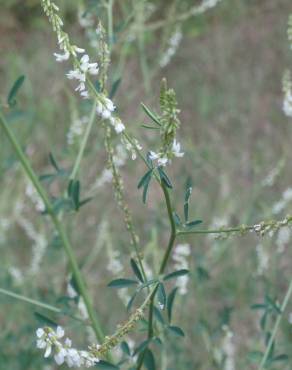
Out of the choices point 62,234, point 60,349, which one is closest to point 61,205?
point 62,234

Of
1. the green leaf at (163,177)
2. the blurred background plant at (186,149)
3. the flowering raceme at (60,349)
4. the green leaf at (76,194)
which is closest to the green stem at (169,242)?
the green leaf at (163,177)

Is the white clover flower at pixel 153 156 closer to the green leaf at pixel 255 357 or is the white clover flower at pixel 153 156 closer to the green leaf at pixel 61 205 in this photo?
the green leaf at pixel 61 205

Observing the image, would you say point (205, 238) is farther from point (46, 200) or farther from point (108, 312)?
point (46, 200)

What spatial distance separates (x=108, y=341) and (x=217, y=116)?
3222mm

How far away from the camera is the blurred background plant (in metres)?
2.51

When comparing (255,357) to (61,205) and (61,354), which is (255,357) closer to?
(61,205)

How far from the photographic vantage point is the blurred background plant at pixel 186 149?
2512 mm

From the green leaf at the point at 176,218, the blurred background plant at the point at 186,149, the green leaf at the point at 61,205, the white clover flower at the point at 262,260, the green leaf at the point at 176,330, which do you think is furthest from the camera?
the blurred background plant at the point at 186,149

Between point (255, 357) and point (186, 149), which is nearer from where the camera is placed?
point (255, 357)

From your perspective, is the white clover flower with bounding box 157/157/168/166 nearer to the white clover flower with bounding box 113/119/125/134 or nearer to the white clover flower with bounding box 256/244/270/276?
the white clover flower with bounding box 113/119/125/134

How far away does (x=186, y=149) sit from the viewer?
282 cm

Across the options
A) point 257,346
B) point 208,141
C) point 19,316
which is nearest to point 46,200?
point 257,346

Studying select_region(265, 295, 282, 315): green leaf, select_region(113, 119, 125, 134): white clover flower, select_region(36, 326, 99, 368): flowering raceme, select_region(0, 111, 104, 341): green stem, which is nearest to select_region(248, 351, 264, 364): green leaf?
select_region(265, 295, 282, 315): green leaf

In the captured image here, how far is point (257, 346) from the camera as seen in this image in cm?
192
